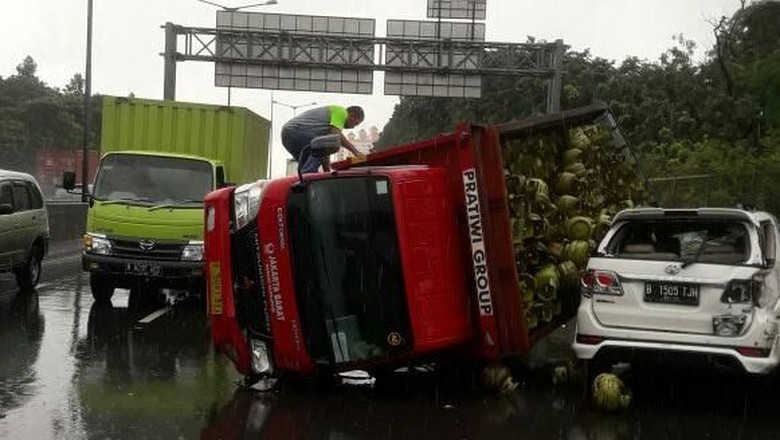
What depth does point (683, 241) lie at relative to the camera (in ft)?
23.0

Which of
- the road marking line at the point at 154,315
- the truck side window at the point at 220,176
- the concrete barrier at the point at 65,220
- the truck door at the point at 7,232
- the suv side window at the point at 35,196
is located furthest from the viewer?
the concrete barrier at the point at 65,220

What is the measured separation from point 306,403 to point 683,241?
3.24 meters

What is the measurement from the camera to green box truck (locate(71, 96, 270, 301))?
1115 centimetres

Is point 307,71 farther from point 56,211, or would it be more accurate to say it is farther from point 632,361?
point 632,361

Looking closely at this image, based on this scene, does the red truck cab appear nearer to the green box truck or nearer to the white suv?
the white suv

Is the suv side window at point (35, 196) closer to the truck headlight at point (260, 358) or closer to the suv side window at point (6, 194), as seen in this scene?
the suv side window at point (6, 194)

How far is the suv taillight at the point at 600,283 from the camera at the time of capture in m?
6.69

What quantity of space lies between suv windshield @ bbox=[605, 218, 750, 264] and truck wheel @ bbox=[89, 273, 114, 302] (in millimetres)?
7192

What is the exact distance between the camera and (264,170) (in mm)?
16625

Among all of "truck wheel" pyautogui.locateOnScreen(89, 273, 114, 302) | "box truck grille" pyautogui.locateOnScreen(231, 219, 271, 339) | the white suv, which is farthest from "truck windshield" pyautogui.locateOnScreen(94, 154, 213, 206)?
the white suv

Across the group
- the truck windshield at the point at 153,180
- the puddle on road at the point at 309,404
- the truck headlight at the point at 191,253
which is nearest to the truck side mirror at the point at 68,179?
the truck windshield at the point at 153,180

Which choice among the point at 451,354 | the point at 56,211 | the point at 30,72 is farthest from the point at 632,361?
→ the point at 30,72

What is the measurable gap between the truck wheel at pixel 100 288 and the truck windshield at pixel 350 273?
5888mm

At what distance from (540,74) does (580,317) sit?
26472mm
